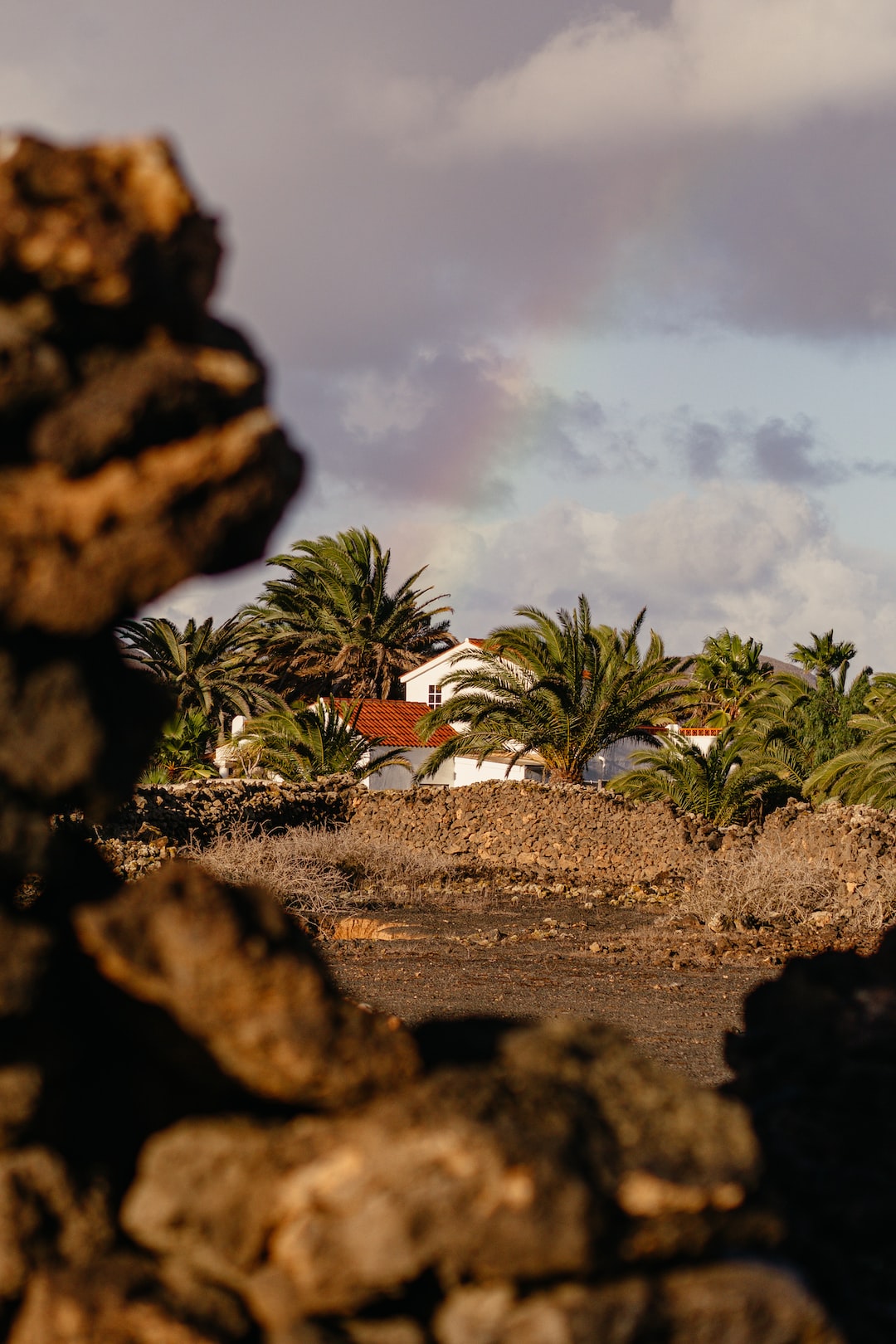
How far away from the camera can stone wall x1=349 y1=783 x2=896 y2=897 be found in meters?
18.2

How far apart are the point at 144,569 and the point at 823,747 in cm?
2150

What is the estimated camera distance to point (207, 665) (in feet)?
125

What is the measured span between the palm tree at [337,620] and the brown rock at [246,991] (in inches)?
1508

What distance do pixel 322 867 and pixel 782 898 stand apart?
21.6 feet

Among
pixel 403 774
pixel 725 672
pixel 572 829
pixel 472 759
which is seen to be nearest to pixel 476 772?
pixel 472 759

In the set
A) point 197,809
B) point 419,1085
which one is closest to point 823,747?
point 197,809

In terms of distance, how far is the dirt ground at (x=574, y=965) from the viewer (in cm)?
930

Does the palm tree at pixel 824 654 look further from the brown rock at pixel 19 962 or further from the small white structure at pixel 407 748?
the brown rock at pixel 19 962

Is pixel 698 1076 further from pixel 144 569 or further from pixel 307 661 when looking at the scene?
pixel 307 661

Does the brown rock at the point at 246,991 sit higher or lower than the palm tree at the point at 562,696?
lower

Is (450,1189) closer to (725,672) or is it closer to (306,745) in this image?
(306,745)

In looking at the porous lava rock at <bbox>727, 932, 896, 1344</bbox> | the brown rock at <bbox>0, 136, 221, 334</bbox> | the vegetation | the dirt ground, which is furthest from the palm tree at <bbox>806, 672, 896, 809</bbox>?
the brown rock at <bbox>0, 136, 221, 334</bbox>

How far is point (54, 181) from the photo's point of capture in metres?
2.38

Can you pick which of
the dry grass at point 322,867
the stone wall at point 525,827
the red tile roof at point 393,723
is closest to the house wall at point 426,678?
the red tile roof at point 393,723
